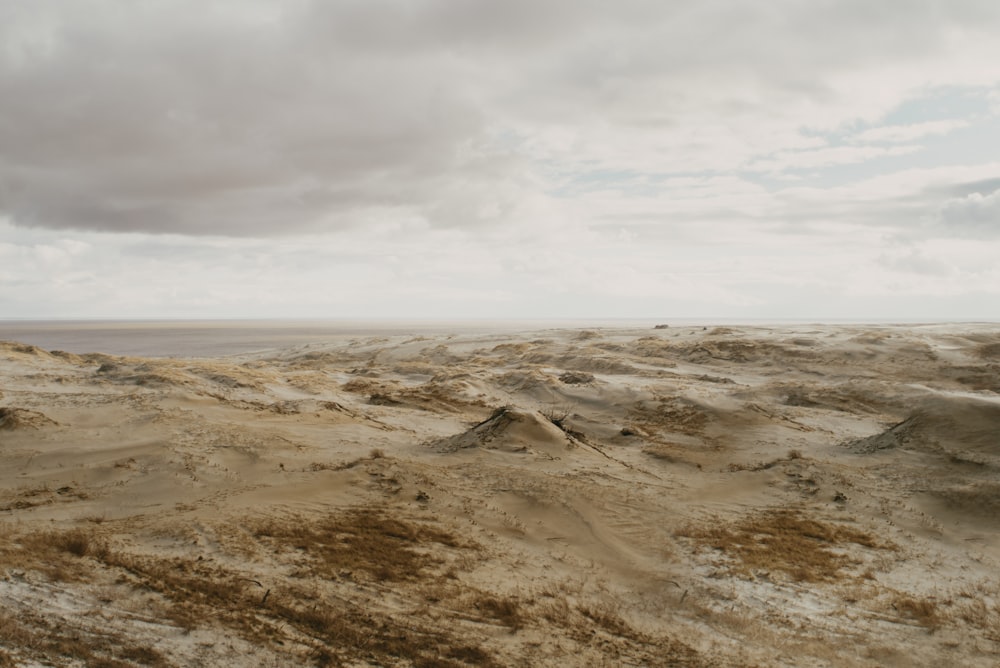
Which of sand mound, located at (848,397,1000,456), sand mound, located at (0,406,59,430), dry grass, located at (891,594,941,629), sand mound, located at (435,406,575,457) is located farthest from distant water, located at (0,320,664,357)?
dry grass, located at (891,594,941,629)

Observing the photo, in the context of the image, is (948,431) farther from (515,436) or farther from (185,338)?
(185,338)

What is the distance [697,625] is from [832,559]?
6.74 ft

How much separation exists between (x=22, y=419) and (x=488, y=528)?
6.96 metres

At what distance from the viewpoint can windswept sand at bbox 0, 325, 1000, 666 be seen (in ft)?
12.8

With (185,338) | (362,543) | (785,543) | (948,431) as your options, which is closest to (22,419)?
(362,543)

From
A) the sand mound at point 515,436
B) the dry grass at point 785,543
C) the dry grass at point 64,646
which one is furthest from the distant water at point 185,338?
the dry grass at point 785,543

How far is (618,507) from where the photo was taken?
21.4ft

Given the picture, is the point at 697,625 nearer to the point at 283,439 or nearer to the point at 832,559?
the point at 832,559

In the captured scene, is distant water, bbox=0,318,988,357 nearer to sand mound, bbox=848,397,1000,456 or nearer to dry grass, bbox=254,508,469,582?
dry grass, bbox=254,508,469,582

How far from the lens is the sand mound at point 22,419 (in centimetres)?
813

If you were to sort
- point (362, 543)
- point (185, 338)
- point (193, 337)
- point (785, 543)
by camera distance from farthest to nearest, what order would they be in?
point (193, 337) < point (185, 338) < point (785, 543) < point (362, 543)

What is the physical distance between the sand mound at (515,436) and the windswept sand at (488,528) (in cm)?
4

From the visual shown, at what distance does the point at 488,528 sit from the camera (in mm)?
5824

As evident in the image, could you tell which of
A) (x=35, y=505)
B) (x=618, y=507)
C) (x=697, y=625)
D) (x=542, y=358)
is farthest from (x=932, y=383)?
(x=35, y=505)
